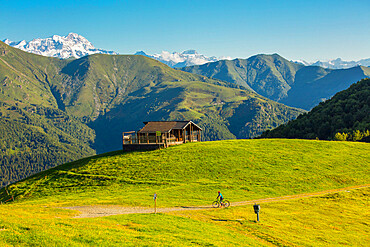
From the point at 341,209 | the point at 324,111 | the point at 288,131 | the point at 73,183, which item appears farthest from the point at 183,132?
the point at 324,111

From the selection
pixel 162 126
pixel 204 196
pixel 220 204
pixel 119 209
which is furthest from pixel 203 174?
pixel 162 126

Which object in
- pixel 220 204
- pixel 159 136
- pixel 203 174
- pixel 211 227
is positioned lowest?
pixel 220 204

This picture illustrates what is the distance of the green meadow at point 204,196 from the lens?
26266 millimetres

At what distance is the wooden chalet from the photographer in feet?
259

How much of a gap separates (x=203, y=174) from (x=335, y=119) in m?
103

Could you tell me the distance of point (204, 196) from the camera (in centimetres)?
4853

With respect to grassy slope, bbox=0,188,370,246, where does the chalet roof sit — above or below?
above

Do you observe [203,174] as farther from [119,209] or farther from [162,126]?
[162,126]

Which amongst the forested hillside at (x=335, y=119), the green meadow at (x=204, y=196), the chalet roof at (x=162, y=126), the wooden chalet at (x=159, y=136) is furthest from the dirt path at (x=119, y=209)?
the forested hillside at (x=335, y=119)

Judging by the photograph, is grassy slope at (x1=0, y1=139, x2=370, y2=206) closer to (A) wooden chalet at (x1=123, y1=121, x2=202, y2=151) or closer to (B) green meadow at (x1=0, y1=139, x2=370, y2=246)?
(B) green meadow at (x1=0, y1=139, x2=370, y2=246)

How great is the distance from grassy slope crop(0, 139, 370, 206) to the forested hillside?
61.3 m

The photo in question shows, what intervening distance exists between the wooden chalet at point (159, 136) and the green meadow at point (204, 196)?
3.99 m

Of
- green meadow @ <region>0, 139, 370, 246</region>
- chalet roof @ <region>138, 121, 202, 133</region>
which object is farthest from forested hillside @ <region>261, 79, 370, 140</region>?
chalet roof @ <region>138, 121, 202, 133</region>

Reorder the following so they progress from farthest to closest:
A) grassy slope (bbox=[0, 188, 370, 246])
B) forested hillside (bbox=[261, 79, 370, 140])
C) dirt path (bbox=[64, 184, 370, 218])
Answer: forested hillside (bbox=[261, 79, 370, 140]) < dirt path (bbox=[64, 184, 370, 218]) < grassy slope (bbox=[0, 188, 370, 246])
